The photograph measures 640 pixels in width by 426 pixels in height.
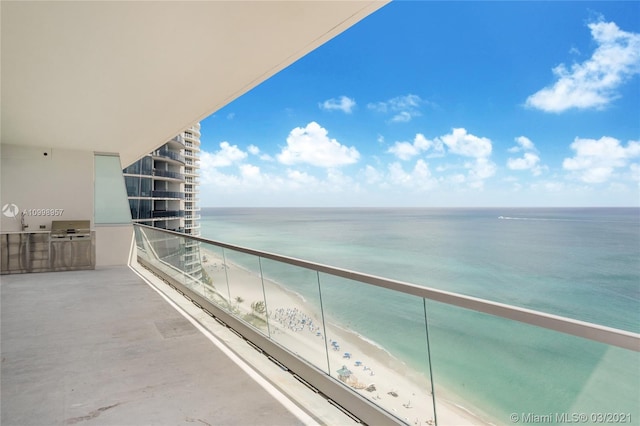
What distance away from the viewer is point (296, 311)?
107 inches

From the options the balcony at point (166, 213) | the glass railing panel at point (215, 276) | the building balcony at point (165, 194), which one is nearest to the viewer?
the glass railing panel at point (215, 276)

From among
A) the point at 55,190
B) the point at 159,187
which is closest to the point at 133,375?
the point at 55,190

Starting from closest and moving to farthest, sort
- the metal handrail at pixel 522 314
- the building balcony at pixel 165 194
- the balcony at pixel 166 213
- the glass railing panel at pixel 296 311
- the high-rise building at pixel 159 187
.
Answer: the metal handrail at pixel 522 314 < the glass railing panel at pixel 296 311 < the high-rise building at pixel 159 187 < the balcony at pixel 166 213 < the building balcony at pixel 165 194

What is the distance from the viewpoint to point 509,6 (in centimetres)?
6134

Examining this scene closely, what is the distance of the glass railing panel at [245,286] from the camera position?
3.23 m

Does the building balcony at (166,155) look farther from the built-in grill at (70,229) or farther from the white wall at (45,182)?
the built-in grill at (70,229)

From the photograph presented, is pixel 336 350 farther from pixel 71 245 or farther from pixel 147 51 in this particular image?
pixel 71 245

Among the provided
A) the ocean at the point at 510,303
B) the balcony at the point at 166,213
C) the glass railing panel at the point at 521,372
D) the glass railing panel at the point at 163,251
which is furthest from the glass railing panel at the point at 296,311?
the balcony at the point at 166,213

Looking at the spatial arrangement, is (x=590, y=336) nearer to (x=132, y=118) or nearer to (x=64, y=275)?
(x=132, y=118)

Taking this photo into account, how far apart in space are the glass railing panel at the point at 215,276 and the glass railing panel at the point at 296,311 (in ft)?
3.10

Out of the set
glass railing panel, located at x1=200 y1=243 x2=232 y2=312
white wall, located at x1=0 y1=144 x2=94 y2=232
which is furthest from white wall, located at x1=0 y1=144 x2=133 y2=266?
glass railing panel, located at x1=200 y1=243 x2=232 y2=312

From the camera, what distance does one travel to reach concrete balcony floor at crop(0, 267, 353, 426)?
2.03 meters

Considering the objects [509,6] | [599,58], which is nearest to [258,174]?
[509,6]

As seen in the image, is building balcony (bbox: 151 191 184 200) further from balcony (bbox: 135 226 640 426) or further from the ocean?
balcony (bbox: 135 226 640 426)
